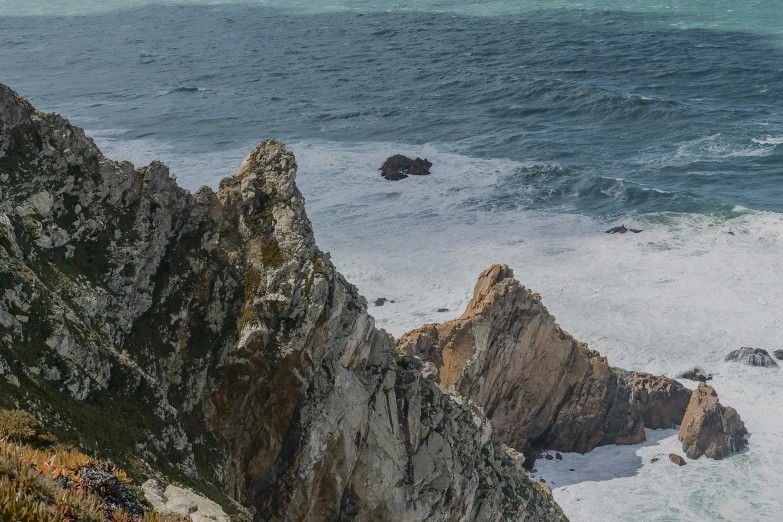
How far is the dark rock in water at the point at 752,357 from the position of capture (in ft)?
139

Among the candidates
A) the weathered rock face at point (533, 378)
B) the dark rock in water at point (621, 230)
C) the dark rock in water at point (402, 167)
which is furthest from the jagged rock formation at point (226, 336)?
the dark rock in water at point (402, 167)

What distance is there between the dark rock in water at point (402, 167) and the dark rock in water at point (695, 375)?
32.4m

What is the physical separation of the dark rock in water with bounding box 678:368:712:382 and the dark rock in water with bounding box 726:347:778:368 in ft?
5.53

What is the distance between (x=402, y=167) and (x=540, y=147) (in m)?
12.7

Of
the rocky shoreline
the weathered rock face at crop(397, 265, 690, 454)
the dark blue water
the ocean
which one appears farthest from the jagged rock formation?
the dark blue water

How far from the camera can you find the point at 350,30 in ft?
404

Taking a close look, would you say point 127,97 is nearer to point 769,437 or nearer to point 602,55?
point 602,55

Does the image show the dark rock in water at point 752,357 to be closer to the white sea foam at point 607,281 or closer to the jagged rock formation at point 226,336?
the white sea foam at point 607,281

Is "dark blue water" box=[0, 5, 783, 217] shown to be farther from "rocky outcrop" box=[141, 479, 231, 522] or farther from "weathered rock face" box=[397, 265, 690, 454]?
"rocky outcrop" box=[141, 479, 231, 522]

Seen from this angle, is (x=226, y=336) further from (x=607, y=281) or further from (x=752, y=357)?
(x=607, y=281)

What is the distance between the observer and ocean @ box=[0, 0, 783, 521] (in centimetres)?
4397

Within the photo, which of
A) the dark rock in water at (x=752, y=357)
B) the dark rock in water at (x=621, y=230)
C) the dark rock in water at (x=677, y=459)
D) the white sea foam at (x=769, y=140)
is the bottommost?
the dark rock in water at (x=677, y=459)

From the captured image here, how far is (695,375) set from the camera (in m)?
42.3

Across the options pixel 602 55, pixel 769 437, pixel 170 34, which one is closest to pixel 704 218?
pixel 769 437
